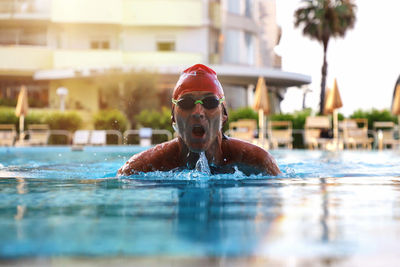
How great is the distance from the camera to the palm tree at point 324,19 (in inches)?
1220

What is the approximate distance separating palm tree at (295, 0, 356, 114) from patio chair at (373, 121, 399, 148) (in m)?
9.58

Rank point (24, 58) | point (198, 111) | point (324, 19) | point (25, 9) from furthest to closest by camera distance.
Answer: point (324, 19)
point (25, 9)
point (24, 58)
point (198, 111)

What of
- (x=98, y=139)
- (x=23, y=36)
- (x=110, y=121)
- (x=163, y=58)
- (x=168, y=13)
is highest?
(x=168, y=13)

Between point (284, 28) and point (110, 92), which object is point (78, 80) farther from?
point (284, 28)

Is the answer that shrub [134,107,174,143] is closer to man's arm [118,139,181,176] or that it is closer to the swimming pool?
man's arm [118,139,181,176]

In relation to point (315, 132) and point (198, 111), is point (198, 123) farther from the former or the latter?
point (315, 132)

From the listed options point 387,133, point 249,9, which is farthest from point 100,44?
point 387,133

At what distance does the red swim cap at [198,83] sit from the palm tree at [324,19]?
27386 mm

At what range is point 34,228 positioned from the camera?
5.92 ft

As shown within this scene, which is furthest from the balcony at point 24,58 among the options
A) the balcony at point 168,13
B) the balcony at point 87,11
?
the balcony at point 168,13

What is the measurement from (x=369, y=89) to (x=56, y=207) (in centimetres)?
2499

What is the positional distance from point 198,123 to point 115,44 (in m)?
26.7

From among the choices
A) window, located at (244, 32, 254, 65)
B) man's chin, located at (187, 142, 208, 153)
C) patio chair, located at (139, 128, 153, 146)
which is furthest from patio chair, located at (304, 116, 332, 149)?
man's chin, located at (187, 142, 208, 153)

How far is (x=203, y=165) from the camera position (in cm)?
436
